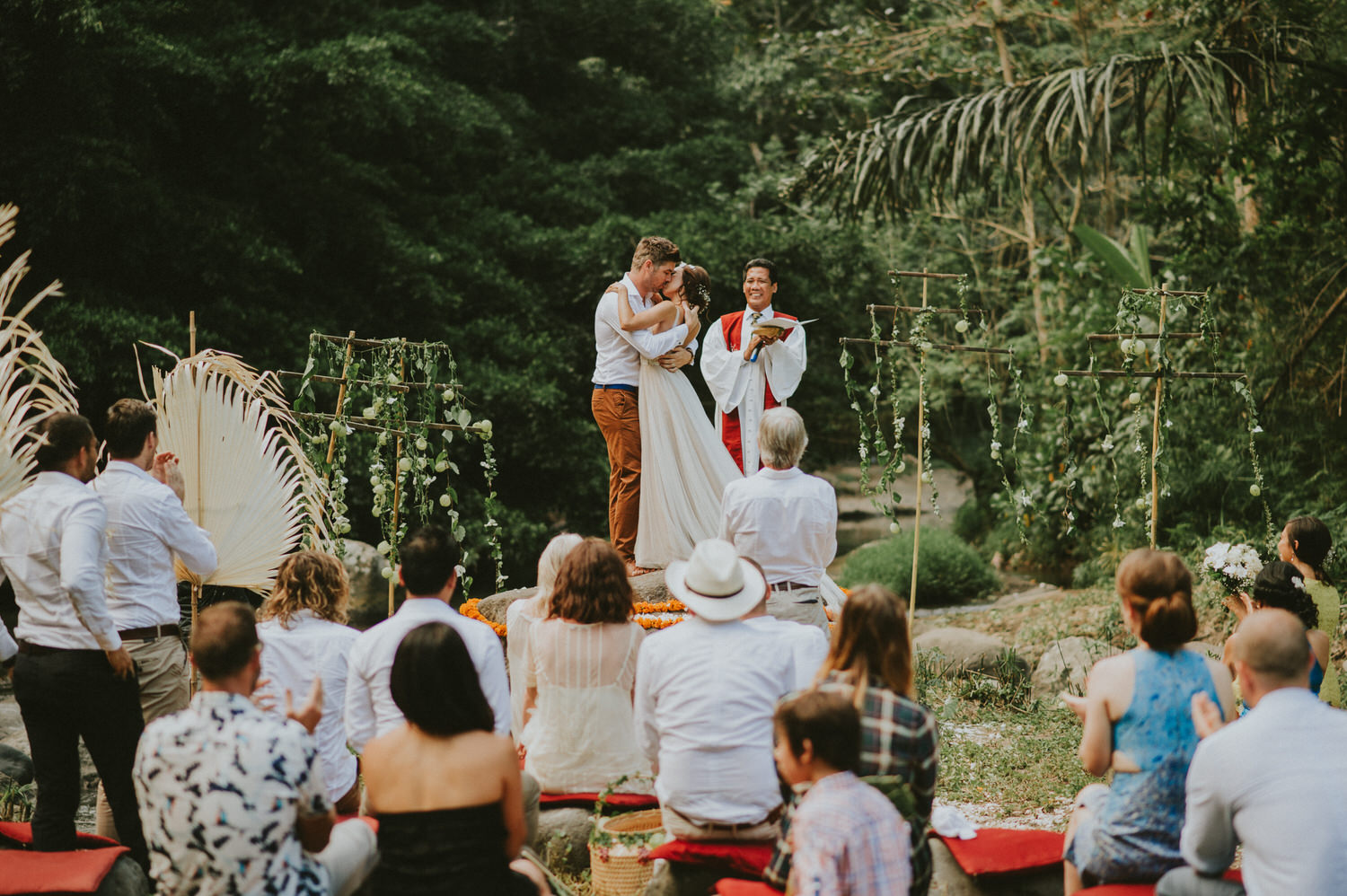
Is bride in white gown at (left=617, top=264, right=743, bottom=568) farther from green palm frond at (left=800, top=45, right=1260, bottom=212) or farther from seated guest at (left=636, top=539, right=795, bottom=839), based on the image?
green palm frond at (left=800, top=45, right=1260, bottom=212)

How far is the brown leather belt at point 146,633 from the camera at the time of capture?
4.18m

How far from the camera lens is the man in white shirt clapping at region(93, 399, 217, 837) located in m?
4.14

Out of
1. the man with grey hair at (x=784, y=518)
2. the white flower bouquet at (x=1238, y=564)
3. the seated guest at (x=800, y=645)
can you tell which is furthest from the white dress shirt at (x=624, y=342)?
the seated guest at (x=800, y=645)

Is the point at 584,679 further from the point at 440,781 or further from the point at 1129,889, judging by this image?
the point at 1129,889

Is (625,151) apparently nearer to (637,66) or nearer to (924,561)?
(637,66)

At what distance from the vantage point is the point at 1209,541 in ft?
33.6

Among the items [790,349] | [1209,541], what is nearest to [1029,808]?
[790,349]

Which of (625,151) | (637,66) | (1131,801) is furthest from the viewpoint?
(637,66)

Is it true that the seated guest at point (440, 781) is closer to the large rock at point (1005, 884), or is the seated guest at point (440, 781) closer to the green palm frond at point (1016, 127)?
the large rock at point (1005, 884)

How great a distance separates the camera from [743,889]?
10.6ft

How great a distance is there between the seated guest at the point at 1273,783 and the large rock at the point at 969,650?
188 inches

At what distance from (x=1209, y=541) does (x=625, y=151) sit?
8.72 meters

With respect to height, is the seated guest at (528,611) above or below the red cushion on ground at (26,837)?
above

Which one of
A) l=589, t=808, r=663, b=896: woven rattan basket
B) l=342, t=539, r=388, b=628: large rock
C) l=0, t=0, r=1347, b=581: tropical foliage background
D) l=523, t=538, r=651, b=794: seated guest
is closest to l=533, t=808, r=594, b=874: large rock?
l=523, t=538, r=651, b=794: seated guest
